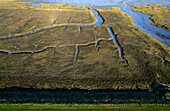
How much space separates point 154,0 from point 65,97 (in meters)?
58.1

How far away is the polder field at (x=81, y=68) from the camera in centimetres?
950

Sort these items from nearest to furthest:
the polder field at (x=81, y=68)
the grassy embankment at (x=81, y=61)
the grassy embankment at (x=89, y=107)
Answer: the grassy embankment at (x=89, y=107)
the polder field at (x=81, y=68)
the grassy embankment at (x=81, y=61)

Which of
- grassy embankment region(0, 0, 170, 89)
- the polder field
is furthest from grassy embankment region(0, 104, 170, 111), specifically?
grassy embankment region(0, 0, 170, 89)

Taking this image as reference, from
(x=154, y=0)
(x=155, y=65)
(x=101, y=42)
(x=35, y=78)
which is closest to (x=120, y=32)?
(x=101, y=42)

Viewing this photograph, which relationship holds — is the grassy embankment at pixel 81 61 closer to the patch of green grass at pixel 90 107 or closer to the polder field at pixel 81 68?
the polder field at pixel 81 68

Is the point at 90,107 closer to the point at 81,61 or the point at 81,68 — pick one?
the point at 81,68

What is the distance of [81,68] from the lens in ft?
42.7

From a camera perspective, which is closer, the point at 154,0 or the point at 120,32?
the point at 120,32

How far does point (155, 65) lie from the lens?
13586 mm

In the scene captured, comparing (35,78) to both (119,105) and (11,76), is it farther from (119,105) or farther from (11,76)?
(119,105)

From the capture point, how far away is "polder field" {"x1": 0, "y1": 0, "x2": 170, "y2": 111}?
31.2ft

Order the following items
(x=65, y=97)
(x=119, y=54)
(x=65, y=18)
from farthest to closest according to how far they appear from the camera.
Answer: (x=65, y=18) → (x=119, y=54) → (x=65, y=97)

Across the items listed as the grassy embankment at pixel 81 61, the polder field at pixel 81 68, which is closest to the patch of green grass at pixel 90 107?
the polder field at pixel 81 68

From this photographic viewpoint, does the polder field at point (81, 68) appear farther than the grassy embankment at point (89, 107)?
Yes
